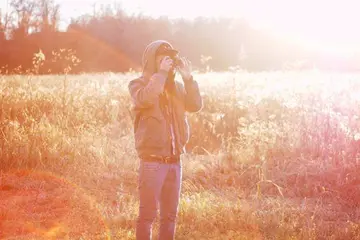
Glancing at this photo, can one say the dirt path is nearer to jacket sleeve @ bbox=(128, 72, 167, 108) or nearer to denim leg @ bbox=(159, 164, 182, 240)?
denim leg @ bbox=(159, 164, 182, 240)

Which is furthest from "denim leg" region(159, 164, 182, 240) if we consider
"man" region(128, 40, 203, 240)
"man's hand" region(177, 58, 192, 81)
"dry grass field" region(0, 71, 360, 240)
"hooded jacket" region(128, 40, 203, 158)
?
"dry grass field" region(0, 71, 360, 240)

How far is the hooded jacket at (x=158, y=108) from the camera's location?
355 cm

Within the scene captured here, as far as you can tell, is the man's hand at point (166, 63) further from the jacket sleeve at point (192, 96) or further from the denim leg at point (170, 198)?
the denim leg at point (170, 198)

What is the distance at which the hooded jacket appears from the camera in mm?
3555

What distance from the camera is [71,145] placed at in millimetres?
7289

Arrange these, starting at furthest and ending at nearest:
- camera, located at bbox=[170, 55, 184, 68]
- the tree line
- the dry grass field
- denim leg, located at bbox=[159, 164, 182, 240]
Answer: the tree line, the dry grass field, camera, located at bbox=[170, 55, 184, 68], denim leg, located at bbox=[159, 164, 182, 240]

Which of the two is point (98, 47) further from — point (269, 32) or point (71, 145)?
point (71, 145)

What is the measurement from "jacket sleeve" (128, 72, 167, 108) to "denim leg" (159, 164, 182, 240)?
524mm

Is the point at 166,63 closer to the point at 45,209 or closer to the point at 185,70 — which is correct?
the point at 185,70

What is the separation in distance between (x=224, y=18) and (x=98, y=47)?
32.2 feet

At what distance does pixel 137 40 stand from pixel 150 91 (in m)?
31.0

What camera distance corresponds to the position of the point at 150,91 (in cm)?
351

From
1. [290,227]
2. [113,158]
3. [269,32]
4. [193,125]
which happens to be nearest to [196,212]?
[290,227]

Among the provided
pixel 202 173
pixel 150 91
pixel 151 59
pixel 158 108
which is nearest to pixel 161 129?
pixel 158 108
